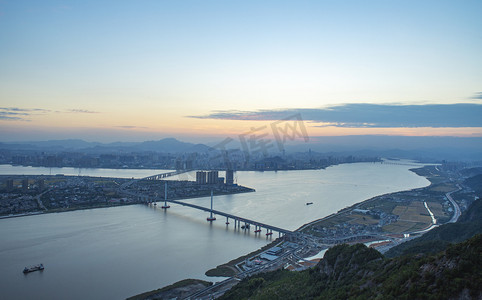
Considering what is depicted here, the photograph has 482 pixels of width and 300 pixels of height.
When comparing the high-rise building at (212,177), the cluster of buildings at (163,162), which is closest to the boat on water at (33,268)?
the high-rise building at (212,177)

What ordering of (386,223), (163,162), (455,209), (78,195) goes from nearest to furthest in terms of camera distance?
(386,223), (455,209), (78,195), (163,162)

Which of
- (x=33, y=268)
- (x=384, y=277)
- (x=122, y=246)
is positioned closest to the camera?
(x=384, y=277)

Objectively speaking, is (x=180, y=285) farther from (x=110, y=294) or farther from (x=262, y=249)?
(x=262, y=249)

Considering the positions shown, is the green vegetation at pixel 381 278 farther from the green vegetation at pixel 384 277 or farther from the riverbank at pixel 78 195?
the riverbank at pixel 78 195

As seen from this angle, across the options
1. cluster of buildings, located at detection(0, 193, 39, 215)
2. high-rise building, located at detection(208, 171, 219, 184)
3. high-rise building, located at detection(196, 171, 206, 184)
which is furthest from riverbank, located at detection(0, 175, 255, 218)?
high-rise building, located at detection(208, 171, 219, 184)

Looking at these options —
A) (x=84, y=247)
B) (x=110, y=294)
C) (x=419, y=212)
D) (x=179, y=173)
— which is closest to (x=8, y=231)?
(x=84, y=247)

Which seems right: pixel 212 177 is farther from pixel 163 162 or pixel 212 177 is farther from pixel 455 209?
pixel 163 162

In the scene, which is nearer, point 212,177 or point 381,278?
point 381,278

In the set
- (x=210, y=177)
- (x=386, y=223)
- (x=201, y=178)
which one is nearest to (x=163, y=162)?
(x=201, y=178)

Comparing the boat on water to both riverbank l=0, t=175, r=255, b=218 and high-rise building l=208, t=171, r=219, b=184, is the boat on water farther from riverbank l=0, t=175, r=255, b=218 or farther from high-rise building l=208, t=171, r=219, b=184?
high-rise building l=208, t=171, r=219, b=184
